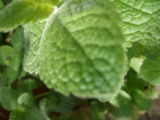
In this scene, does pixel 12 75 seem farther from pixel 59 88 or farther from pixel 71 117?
pixel 59 88

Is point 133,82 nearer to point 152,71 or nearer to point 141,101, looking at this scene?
point 141,101

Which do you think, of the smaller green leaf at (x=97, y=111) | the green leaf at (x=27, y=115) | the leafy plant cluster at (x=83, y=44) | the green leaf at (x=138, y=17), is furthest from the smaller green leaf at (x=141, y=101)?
the green leaf at (x=138, y=17)

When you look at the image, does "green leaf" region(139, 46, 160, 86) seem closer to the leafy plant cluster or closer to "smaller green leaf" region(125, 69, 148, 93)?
the leafy plant cluster

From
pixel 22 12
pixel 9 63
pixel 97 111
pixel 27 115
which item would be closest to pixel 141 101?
pixel 97 111

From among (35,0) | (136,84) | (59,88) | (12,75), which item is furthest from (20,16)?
(136,84)

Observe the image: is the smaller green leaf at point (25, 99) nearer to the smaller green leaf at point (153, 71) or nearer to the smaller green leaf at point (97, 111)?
the smaller green leaf at point (97, 111)

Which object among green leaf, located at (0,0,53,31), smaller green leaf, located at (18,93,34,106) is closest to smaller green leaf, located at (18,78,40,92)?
smaller green leaf, located at (18,93,34,106)
